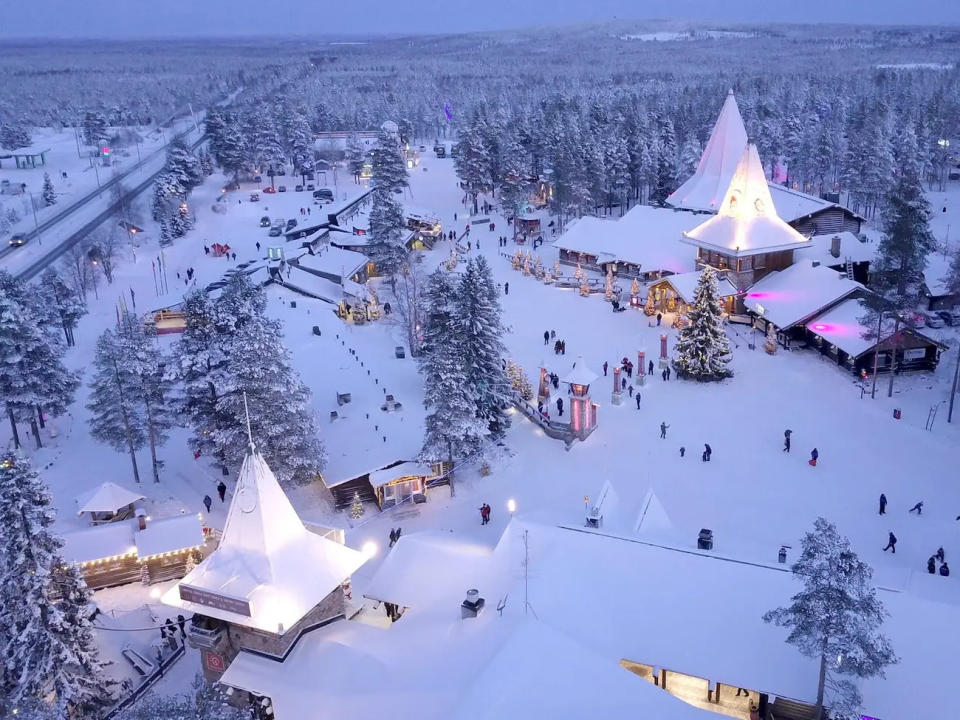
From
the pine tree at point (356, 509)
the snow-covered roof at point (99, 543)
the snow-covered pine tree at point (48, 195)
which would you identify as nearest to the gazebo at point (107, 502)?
the snow-covered roof at point (99, 543)

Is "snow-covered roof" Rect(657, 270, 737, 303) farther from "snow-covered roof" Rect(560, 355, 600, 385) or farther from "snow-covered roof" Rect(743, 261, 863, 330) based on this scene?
"snow-covered roof" Rect(560, 355, 600, 385)

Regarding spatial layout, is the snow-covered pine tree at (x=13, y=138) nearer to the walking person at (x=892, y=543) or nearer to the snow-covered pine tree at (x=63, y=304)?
the snow-covered pine tree at (x=63, y=304)

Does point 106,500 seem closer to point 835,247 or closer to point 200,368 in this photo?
point 200,368

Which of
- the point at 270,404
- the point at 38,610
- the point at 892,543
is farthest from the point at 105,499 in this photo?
the point at 892,543

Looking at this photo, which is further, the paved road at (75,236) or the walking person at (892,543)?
the paved road at (75,236)

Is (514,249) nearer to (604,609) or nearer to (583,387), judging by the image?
(583,387)

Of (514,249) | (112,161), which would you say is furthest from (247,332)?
(112,161)
